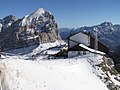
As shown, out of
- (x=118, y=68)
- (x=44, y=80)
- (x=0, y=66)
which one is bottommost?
(x=118, y=68)

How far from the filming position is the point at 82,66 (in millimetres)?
48250

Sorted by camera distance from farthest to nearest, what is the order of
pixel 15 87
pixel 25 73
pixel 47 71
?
pixel 47 71 < pixel 25 73 < pixel 15 87

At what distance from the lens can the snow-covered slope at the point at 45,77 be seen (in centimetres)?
2780

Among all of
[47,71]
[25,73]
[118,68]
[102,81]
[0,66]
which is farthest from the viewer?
[118,68]

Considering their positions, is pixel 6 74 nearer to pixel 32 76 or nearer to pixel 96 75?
pixel 32 76

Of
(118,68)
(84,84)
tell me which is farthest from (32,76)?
(118,68)

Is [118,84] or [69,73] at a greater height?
[69,73]

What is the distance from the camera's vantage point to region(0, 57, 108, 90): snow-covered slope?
→ 2780cm

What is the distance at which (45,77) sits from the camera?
34000 mm

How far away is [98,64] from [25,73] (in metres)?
21.8

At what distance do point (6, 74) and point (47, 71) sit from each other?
9910mm

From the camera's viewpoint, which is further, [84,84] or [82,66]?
[82,66]

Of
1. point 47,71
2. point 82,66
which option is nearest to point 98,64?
point 82,66

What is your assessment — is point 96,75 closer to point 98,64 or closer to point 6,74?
point 98,64
